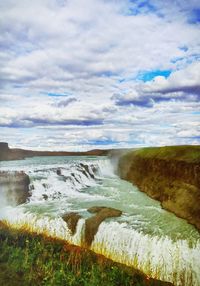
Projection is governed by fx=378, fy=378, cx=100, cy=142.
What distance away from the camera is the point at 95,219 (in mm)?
17391

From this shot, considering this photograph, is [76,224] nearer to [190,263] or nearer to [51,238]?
[51,238]

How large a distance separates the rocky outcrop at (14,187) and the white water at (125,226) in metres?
0.53

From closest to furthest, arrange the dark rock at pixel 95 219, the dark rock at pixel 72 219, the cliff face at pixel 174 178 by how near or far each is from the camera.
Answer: the dark rock at pixel 95 219, the dark rock at pixel 72 219, the cliff face at pixel 174 178

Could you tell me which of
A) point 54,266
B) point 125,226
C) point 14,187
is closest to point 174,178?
point 125,226

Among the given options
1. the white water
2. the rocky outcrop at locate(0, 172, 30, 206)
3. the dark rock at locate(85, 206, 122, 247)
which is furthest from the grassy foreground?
the rocky outcrop at locate(0, 172, 30, 206)

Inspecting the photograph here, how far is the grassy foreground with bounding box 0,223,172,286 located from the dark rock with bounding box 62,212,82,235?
237cm

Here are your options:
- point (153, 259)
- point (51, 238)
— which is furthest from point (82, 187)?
point (153, 259)

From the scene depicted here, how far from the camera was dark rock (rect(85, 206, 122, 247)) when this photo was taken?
53.2ft

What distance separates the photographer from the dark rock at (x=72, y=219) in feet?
56.7

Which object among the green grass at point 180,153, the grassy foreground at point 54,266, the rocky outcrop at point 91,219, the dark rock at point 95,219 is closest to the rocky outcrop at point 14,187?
the rocky outcrop at point 91,219

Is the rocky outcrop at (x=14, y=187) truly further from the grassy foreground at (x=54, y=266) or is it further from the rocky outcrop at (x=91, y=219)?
the grassy foreground at (x=54, y=266)

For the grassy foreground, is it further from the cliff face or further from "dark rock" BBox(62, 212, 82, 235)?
the cliff face

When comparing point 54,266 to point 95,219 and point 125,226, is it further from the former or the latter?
point 95,219

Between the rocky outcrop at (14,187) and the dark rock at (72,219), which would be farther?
the rocky outcrop at (14,187)
